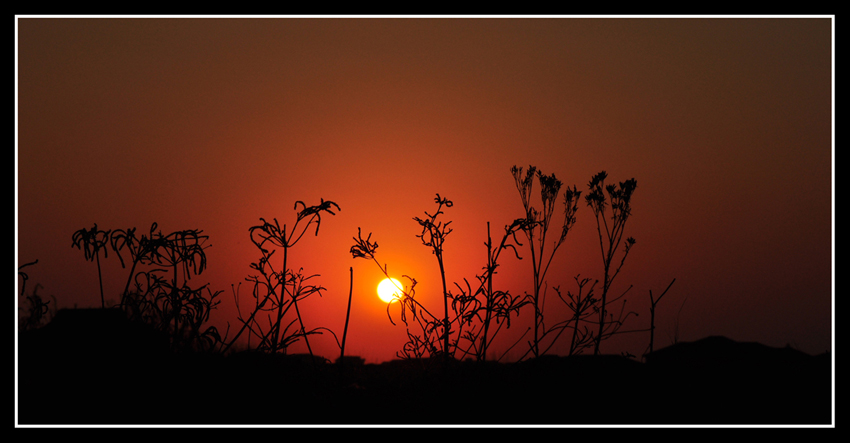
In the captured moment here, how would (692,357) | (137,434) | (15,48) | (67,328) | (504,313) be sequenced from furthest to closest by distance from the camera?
(692,357) → (504,313) → (67,328) → (15,48) → (137,434)

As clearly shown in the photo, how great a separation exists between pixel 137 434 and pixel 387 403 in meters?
2.40

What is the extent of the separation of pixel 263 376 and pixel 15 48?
3564 millimetres

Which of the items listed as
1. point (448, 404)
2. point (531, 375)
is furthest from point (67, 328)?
point (531, 375)

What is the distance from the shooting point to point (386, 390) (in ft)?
21.2

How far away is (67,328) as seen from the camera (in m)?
5.89

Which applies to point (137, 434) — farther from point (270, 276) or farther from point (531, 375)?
point (531, 375)

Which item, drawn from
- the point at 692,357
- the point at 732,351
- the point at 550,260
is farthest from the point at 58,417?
the point at 732,351

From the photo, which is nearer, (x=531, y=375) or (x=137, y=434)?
(x=137, y=434)

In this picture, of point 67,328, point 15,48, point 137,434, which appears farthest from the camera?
point 67,328

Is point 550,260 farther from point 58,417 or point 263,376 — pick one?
point 58,417

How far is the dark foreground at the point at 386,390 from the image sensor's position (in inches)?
208

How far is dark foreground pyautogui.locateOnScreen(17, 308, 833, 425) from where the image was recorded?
208 inches

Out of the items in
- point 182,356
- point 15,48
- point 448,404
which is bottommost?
point 448,404

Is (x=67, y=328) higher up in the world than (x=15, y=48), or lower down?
lower down
